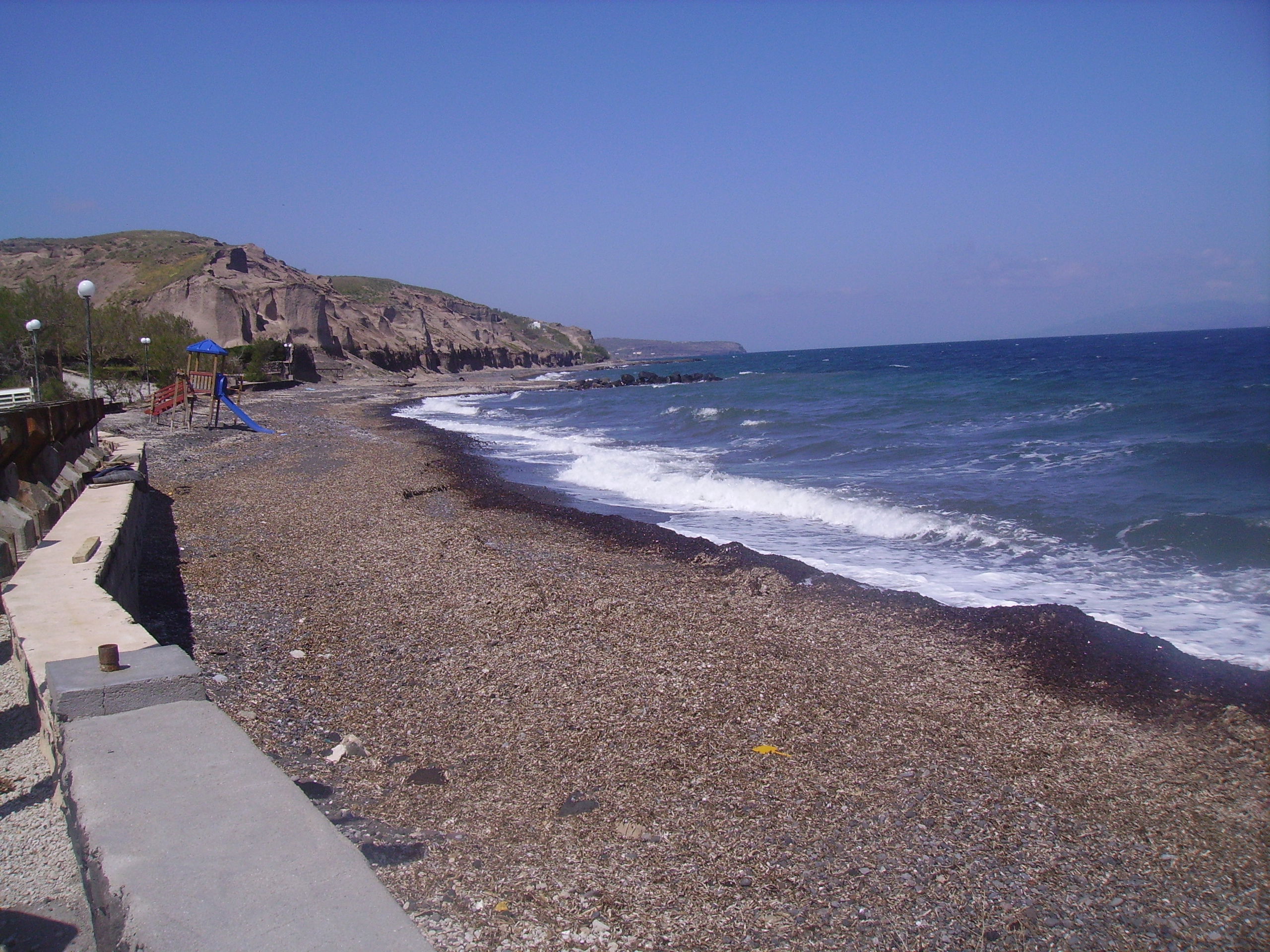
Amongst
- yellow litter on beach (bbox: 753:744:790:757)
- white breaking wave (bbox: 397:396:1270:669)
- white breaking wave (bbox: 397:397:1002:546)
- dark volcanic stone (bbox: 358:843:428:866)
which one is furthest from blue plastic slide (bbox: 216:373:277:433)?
dark volcanic stone (bbox: 358:843:428:866)

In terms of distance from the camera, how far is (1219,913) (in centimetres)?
358

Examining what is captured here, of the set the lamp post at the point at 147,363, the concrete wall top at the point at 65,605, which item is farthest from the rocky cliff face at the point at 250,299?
the concrete wall top at the point at 65,605

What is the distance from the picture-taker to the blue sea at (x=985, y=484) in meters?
8.75

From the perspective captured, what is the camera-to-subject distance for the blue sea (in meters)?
8.75

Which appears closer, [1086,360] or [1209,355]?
[1209,355]

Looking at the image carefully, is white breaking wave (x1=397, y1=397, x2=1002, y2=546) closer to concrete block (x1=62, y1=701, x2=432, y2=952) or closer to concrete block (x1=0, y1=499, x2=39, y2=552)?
concrete block (x1=0, y1=499, x2=39, y2=552)

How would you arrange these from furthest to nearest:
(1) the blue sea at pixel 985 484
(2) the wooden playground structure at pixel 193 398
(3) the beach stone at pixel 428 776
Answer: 1. (2) the wooden playground structure at pixel 193 398
2. (1) the blue sea at pixel 985 484
3. (3) the beach stone at pixel 428 776

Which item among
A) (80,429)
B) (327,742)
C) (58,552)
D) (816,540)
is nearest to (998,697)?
(327,742)

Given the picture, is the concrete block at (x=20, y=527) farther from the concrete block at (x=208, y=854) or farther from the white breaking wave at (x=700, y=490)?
the white breaking wave at (x=700, y=490)

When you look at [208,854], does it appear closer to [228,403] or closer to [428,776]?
[428,776]

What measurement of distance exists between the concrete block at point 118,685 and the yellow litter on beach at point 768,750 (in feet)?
9.57

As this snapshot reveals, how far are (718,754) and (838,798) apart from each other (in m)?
0.72

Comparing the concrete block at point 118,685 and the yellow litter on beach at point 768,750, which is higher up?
the concrete block at point 118,685

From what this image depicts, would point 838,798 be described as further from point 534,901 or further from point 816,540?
point 816,540
